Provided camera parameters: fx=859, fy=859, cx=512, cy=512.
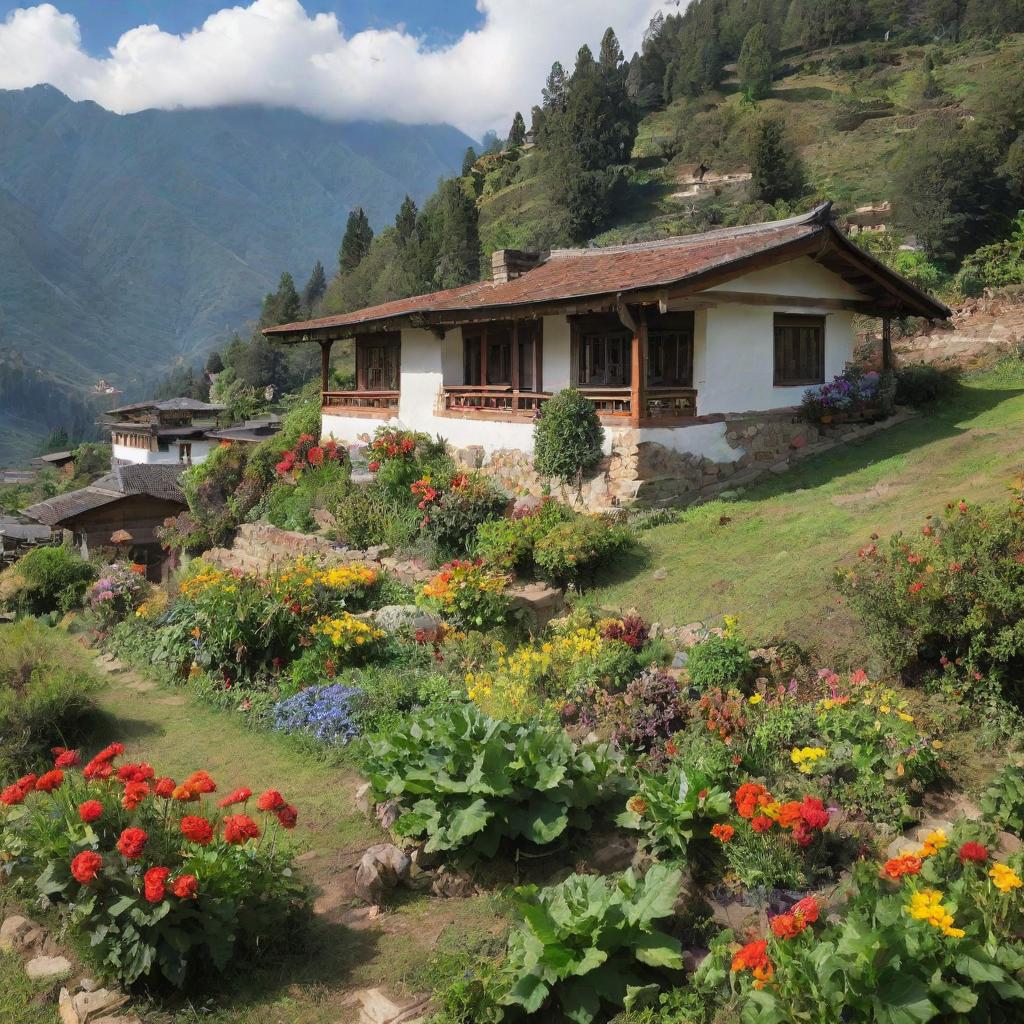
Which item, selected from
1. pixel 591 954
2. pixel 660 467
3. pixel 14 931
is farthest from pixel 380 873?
pixel 660 467

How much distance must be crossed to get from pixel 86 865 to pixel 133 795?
0.55m

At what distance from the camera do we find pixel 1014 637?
6.25 metres

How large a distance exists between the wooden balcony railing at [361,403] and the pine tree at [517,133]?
60.5 m

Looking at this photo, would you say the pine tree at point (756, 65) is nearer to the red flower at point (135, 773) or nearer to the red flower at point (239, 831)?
the red flower at point (135, 773)

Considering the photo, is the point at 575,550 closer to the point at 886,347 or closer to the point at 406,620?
the point at 406,620

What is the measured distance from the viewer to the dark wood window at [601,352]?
52.0ft

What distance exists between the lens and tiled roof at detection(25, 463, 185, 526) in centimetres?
2756

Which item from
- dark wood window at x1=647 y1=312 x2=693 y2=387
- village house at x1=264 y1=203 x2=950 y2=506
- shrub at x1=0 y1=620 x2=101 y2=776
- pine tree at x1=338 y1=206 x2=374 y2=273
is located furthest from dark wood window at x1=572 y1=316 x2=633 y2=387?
pine tree at x1=338 y1=206 x2=374 y2=273

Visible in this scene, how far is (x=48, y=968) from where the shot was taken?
4.85m

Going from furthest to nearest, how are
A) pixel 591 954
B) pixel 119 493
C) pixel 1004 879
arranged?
1. pixel 119 493
2. pixel 591 954
3. pixel 1004 879

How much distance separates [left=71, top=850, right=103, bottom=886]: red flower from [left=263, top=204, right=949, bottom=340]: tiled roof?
10194mm

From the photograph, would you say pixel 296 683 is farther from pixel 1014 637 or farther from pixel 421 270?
pixel 421 270

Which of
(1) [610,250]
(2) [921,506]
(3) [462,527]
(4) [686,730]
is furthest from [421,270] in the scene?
(4) [686,730]

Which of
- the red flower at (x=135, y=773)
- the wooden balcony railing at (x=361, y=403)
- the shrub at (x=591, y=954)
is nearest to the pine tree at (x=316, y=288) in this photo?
the wooden balcony railing at (x=361, y=403)
